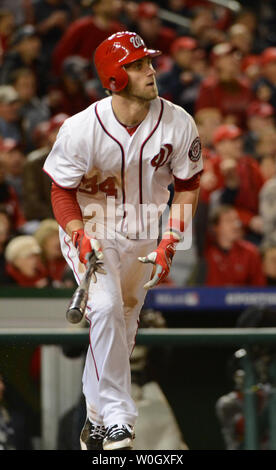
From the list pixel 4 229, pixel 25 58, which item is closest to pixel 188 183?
pixel 4 229

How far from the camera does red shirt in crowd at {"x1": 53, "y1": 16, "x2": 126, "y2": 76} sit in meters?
9.95

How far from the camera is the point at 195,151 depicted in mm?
4566

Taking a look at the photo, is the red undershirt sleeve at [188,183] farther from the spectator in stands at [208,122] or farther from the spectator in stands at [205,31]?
the spectator in stands at [205,31]

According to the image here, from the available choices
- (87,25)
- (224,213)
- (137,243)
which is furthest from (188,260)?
(87,25)

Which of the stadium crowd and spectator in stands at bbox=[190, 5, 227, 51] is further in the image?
spectator in stands at bbox=[190, 5, 227, 51]

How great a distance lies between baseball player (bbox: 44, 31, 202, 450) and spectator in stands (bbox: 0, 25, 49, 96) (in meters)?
5.13

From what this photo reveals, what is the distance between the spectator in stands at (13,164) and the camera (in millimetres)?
8141

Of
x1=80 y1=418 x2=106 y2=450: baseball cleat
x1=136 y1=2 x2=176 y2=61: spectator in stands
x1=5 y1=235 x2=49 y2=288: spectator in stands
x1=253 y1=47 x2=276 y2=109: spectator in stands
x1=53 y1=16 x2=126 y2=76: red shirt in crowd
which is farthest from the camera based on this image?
x1=136 y1=2 x2=176 y2=61: spectator in stands

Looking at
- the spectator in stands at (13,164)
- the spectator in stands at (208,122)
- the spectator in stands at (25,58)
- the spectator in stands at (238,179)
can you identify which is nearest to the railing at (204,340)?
the spectator in stands at (238,179)

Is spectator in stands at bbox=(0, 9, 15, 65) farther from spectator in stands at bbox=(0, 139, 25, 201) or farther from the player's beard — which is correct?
the player's beard

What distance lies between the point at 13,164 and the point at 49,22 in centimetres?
288

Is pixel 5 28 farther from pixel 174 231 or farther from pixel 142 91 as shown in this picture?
pixel 174 231

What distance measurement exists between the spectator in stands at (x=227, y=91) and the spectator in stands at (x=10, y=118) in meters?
1.85

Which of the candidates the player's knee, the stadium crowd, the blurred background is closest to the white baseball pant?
the player's knee
